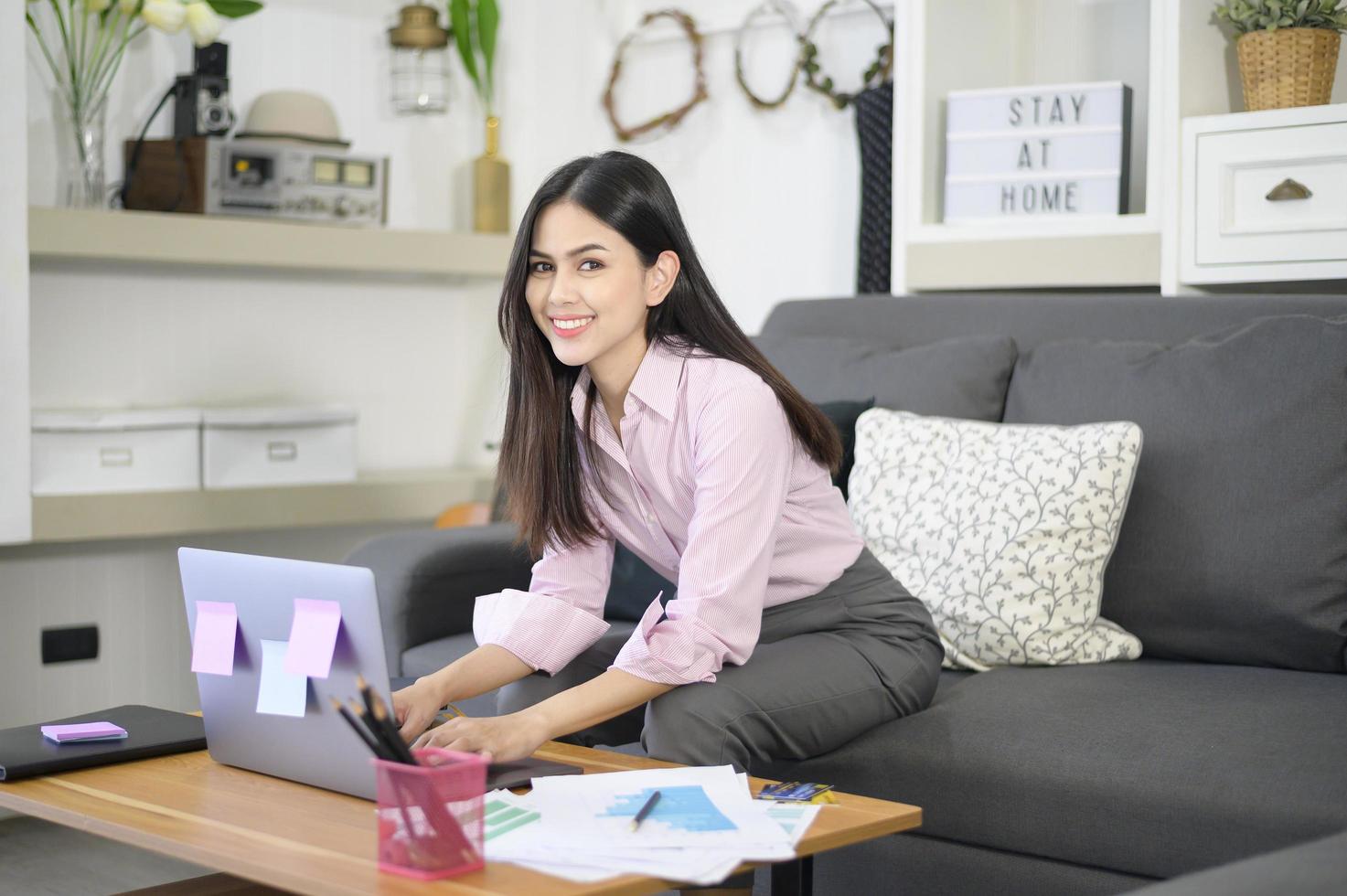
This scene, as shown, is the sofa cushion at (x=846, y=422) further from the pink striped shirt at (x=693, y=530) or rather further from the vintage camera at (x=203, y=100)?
the vintage camera at (x=203, y=100)

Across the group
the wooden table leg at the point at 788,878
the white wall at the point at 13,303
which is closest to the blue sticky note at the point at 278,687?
the wooden table leg at the point at 788,878

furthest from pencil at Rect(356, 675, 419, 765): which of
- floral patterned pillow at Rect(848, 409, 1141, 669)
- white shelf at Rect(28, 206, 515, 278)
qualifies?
white shelf at Rect(28, 206, 515, 278)

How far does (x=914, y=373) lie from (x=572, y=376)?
0.69 meters

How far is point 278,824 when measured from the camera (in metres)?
1.20

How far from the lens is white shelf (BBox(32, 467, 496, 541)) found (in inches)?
110

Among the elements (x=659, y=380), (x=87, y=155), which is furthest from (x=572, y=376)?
(x=87, y=155)

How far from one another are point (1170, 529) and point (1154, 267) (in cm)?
67

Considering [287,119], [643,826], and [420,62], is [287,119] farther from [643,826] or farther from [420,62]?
[643,826]

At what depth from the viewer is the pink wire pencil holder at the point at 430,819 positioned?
105 centimetres

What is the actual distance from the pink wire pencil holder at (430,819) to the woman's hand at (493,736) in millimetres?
240

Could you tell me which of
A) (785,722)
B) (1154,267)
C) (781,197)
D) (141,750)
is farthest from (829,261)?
(141,750)

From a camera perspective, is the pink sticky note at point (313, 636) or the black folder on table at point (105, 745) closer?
the pink sticky note at point (313, 636)

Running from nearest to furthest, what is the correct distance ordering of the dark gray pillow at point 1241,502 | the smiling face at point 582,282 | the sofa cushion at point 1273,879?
the sofa cushion at point 1273,879, the smiling face at point 582,282, the dark gray pillow at point 1241,502

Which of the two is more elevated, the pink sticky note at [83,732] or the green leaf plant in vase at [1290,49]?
the green leaf plant in vase at [1290,49]
